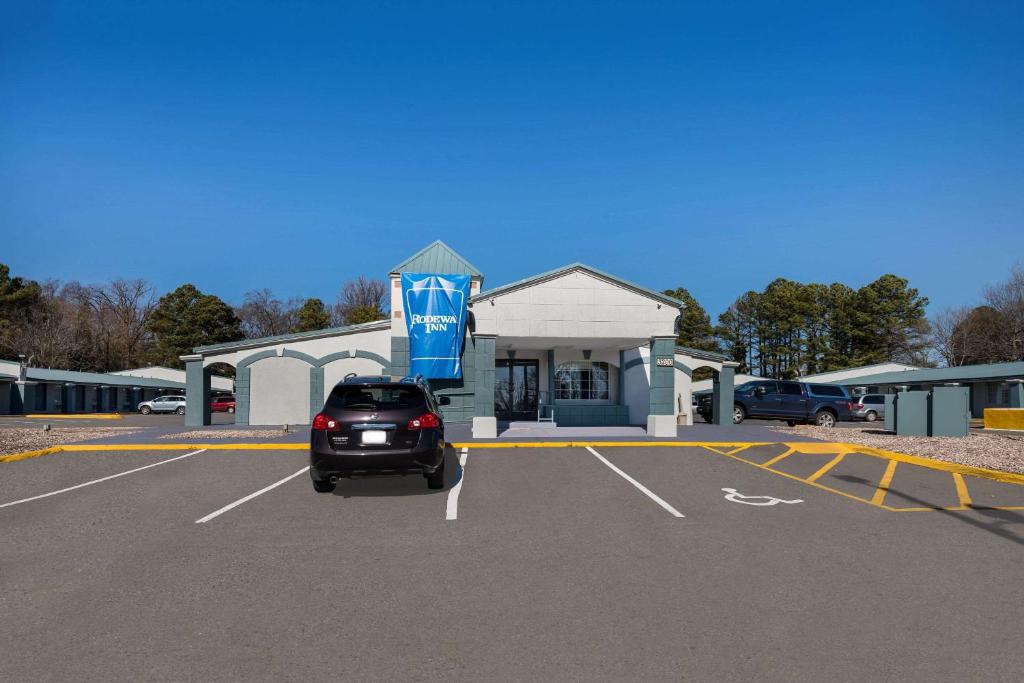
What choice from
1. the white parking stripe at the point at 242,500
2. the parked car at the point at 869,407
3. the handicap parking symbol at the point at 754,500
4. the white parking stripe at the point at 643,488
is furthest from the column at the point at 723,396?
the white parking stripe at the point at 242,500

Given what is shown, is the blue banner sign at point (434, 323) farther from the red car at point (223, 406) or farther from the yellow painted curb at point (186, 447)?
the red car at point (223, 406)

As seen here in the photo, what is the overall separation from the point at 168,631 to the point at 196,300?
222 feet

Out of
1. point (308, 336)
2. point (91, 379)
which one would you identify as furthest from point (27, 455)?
point (91, 379)

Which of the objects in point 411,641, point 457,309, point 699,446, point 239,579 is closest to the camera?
point 411,641

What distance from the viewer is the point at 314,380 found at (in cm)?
2423

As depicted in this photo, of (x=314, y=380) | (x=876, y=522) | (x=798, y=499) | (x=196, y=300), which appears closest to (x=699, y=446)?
(x=798, y=499)

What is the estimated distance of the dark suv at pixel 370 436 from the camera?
866 cm

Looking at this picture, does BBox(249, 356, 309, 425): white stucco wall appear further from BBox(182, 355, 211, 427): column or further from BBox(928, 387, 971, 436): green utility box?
BBox(928, 387, 971, 436): green utility box

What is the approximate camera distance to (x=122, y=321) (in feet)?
213

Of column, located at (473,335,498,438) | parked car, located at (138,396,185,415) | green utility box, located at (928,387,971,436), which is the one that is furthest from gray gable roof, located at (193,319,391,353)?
parked car, located at (138,396,185,415)

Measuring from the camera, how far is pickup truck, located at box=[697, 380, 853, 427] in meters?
25.8

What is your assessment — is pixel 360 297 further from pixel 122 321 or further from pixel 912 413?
pixel 912 413

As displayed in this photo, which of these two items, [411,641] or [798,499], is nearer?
[411,641]

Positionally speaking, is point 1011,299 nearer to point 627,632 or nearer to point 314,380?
point 314,380
